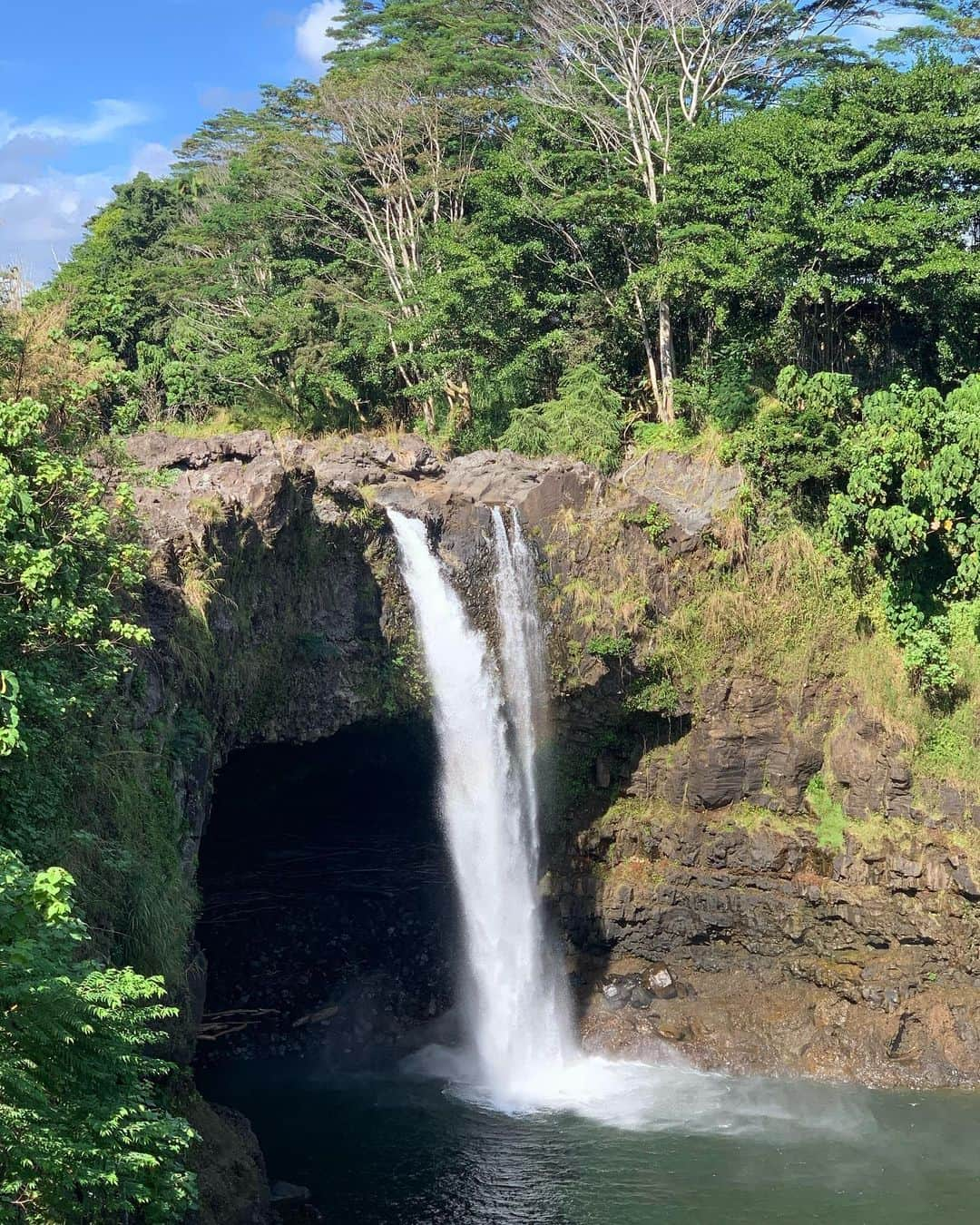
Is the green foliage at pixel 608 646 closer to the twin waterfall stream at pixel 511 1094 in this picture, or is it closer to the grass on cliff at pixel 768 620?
the grass on cliff at pixel 768 620

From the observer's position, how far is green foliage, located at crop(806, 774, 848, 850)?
19688 millimetres

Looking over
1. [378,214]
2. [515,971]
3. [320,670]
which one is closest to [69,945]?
[320,670]

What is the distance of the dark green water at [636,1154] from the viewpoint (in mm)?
14398

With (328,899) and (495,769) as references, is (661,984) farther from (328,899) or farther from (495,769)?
(328,899)

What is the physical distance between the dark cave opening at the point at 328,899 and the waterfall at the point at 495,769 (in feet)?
2.04

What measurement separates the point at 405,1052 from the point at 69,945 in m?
11.8

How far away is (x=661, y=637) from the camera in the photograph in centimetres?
2095

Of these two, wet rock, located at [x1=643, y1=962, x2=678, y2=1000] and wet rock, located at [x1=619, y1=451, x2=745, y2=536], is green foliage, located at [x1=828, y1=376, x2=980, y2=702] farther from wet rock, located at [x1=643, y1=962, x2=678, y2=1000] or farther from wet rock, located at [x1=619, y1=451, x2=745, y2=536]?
wet rock, located at [x1=643, y1=962, x2=678, y2=1000]

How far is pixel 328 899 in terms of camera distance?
2111cm

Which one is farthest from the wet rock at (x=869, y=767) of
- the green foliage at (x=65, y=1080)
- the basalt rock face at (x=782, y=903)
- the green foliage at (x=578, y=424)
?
the green foliage at (x=65, y=1080)

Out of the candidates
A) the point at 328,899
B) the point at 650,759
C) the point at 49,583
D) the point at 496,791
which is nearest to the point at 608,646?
the point at 650,759

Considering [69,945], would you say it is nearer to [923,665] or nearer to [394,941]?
[394,941]

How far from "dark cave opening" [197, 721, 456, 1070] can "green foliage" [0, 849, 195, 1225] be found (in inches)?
416

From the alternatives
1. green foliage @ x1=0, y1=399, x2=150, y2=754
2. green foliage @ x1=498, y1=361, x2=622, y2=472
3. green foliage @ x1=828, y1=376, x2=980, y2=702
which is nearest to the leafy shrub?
green foliage @ x1=828, y1=376, x2=980, y2=702
